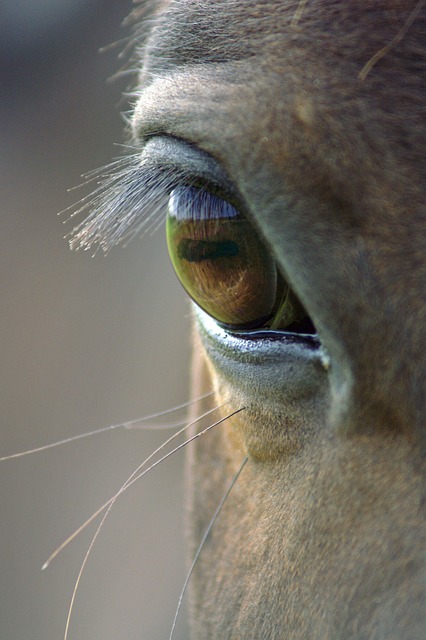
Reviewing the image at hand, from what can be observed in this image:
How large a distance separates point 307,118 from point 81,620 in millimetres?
4855

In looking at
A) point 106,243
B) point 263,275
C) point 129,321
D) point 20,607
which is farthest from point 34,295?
point 263,275

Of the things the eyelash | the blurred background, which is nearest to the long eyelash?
the eyelash

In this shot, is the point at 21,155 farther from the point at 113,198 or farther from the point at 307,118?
the point at 307,118

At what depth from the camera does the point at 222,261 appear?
1516 mm

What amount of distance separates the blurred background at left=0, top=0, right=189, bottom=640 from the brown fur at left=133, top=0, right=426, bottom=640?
416 cm

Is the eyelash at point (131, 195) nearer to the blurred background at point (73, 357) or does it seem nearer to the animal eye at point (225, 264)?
the animal eye at point (225, 264)

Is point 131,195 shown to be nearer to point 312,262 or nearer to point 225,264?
point 225,264

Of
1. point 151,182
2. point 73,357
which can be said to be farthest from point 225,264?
point 73,357

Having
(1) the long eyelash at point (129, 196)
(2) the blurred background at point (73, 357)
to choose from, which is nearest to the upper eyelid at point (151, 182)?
(1) the long eyelash at point (129, 196)

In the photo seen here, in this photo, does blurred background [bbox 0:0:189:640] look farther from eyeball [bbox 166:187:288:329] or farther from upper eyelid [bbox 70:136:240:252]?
eyeball [bbox 166:187:288:329]

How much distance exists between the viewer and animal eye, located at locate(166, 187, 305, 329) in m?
1.43

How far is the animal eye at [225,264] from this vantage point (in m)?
1.43

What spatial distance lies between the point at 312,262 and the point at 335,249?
5 centimetres

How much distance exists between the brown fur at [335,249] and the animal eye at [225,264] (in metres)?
0.08
